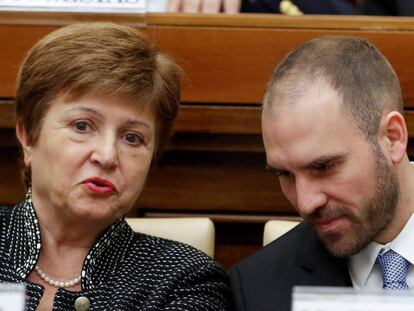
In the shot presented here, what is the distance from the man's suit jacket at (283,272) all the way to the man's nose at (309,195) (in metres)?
0.17

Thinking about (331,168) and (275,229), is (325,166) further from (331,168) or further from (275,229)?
(275,229)

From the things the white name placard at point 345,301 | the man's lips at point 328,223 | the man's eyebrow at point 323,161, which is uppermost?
the white name placard at point 345,301

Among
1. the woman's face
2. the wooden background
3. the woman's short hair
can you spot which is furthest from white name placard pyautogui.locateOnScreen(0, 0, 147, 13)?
the woman's face

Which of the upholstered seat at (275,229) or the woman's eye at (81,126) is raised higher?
the woman's eye at (81,126)

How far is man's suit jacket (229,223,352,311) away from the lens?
5.36ft

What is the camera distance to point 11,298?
1002 mm

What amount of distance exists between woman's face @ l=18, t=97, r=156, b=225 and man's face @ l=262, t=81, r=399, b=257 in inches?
9.6

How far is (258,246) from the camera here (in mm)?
2039

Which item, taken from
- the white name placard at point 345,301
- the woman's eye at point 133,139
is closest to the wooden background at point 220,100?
the woman's eye at point 133,139

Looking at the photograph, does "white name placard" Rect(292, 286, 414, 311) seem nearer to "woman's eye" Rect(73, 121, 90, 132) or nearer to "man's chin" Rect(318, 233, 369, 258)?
"man's chin" Rect(318, 233, 369, 258)

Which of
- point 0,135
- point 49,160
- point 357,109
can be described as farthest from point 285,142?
point 0,135

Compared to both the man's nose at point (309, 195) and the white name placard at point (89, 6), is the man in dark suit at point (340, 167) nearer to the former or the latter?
the man's nose at point (309, 195)

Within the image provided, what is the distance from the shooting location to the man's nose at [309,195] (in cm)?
152

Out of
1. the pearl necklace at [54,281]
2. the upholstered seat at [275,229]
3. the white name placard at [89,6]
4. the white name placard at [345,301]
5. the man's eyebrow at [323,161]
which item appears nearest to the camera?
the white name placard at [345,301]
